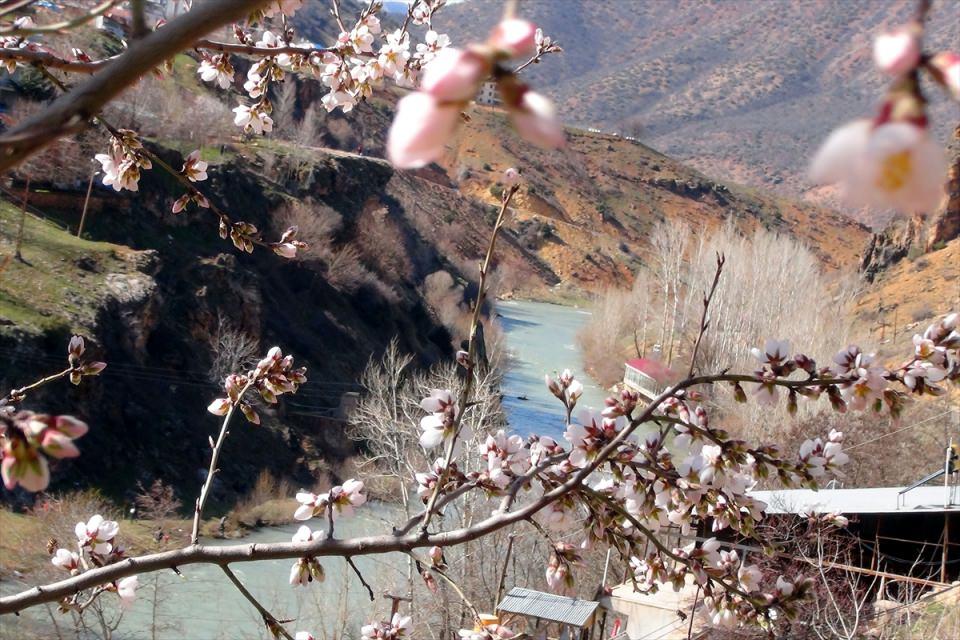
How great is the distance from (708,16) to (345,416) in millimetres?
95131

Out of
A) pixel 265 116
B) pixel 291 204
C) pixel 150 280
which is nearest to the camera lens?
pixel 265 116

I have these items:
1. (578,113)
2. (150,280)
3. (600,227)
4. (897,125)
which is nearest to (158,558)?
(897,125)

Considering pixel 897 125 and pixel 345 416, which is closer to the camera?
pixel 897 125

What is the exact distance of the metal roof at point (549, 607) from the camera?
786 centimetres

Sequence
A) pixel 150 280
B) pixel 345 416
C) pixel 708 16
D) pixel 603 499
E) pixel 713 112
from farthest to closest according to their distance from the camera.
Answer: pixel 708 16 < pixel 713 112 < pixel 345 416 < pixel 150 280 < pixel 603 499

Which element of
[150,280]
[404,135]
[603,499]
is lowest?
[603,499]

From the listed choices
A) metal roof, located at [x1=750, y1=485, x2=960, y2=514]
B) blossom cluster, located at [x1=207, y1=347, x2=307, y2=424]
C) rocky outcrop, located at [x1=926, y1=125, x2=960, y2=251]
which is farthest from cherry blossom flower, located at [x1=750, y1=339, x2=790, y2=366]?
rocky outcrop, located at [x1=926, y1=125, x2=960, y2=251]

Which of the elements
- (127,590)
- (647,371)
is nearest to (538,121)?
(127,590)

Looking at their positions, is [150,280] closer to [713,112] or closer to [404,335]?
[404,335]

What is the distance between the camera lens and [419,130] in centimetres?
56

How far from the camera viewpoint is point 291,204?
94.3 ft

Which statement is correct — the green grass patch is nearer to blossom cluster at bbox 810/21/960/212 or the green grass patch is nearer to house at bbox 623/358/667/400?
house at bbox 623/358/667/400

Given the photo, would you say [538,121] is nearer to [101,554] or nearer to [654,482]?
[654,482]

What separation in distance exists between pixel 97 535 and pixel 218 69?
119 centimetres
